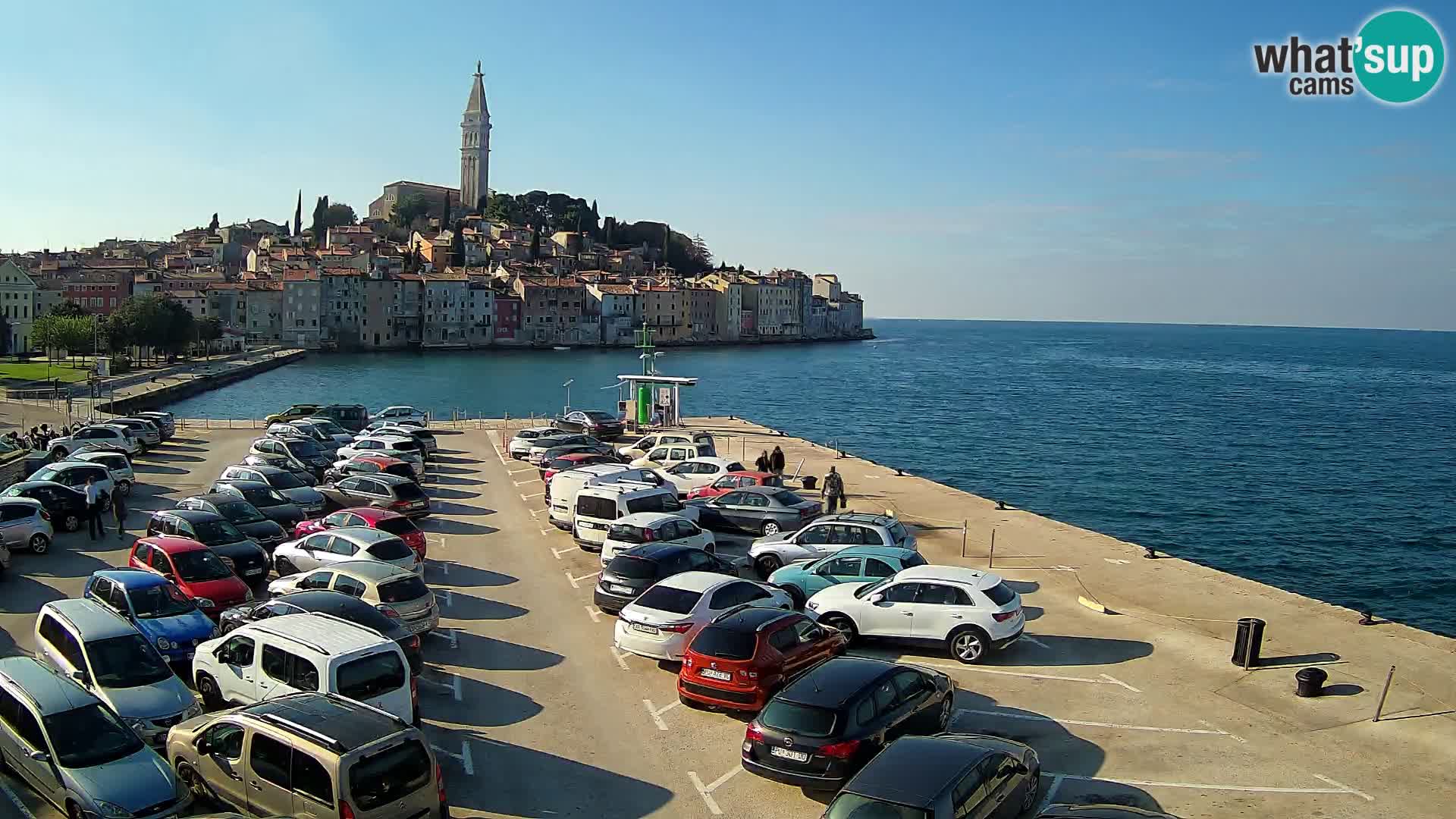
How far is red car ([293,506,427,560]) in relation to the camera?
1820 centimetres

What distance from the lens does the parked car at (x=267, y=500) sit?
832 inches

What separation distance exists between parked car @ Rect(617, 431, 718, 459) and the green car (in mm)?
13399

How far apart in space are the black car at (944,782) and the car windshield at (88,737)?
5864 millimetres

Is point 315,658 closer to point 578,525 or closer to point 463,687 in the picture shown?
point 463,687

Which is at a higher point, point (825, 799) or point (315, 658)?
point (315, 658)

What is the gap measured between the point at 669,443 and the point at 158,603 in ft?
59.6

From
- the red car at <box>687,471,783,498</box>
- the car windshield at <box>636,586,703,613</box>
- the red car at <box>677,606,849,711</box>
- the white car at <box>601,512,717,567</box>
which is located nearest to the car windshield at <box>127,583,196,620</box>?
the car windshield at <box>636,586,703,613</box>

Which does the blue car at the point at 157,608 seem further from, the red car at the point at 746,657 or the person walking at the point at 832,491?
the person walking at the point at 832,491

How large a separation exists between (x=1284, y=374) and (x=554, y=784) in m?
139

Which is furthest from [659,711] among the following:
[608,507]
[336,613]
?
[608,507]

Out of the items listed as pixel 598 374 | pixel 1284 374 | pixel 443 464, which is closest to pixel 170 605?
pixel 443 464

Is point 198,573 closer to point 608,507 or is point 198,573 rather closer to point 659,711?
point 608,507

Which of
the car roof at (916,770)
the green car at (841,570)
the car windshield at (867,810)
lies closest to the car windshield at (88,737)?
the car windshield at (867,810)

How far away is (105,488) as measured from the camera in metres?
22.0
